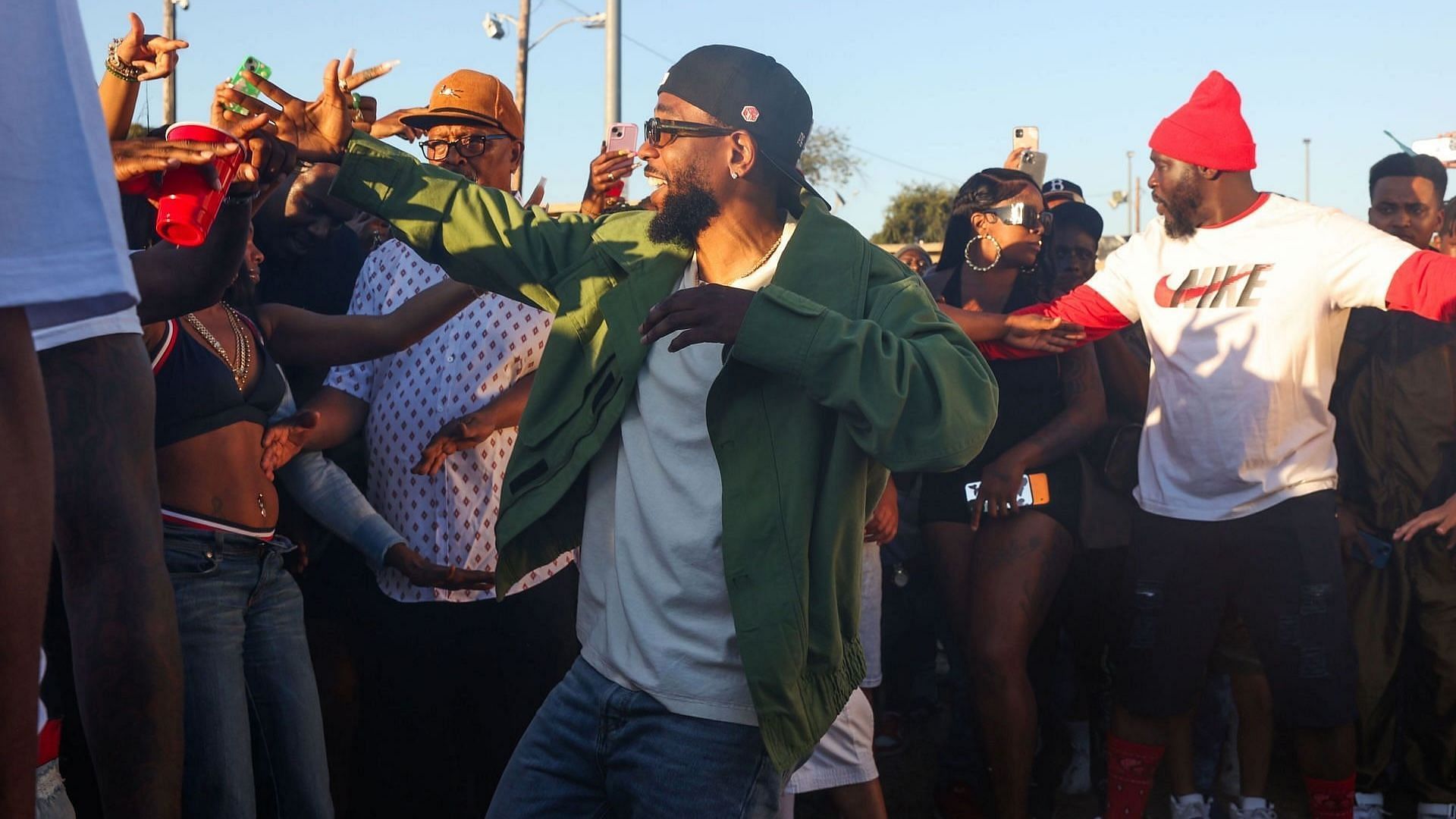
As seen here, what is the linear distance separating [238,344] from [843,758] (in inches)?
85.2

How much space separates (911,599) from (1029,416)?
1577mm

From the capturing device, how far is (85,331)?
7.04 ft

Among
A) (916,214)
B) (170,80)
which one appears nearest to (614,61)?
(170,80)

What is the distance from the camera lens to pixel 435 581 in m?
4.06

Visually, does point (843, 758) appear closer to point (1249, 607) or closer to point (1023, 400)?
point (1249, 607)

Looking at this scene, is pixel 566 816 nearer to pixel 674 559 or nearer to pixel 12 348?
pixel 674 559

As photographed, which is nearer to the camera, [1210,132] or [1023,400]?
[1210,132]

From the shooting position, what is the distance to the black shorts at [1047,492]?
16.8ft

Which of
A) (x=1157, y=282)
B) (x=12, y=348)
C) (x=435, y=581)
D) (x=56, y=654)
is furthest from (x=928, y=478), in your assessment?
(x=12, y=348)

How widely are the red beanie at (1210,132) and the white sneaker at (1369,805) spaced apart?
2.52m

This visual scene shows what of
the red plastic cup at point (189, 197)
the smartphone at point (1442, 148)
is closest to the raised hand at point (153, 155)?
the red plastic cup at point (189, 197)

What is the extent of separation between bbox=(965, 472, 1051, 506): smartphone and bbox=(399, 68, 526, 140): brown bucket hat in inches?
85.3

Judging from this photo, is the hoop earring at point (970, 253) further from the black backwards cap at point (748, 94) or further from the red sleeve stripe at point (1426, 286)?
the black backwards cap at point (748, 94)

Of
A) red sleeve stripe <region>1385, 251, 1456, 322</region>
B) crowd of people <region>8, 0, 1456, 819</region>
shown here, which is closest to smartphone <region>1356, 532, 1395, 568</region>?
crowd of people <region>8, 0, 1456, 819</region>
